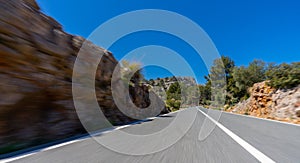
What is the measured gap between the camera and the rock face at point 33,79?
3230 millimetres

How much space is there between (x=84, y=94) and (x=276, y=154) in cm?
572

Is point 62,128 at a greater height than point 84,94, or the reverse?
point 84,94

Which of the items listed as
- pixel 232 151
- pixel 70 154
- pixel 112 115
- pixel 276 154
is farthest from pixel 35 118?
pixel 276 154

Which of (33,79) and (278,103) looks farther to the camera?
(278,103)

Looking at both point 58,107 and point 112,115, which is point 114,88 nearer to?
point 112,115

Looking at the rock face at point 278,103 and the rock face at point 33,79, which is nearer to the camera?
the rock face at point 33,79

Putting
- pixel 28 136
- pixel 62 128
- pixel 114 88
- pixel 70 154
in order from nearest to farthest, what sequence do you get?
1. pixel 70 154
2. pixel 28 136
3. pixel 62 128
4. pixel 114 88

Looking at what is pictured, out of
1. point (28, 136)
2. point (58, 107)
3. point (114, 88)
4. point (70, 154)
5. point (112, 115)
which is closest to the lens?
→ point (70, 154)

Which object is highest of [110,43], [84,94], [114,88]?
[110,43]

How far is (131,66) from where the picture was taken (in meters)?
11.4

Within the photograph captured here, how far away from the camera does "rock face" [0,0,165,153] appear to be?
3.23m

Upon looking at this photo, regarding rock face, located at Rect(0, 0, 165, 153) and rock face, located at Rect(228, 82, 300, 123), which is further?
rock face, located at Rect(228, 82, 300, 123)

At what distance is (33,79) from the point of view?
391 cm

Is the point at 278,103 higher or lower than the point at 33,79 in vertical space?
lower
